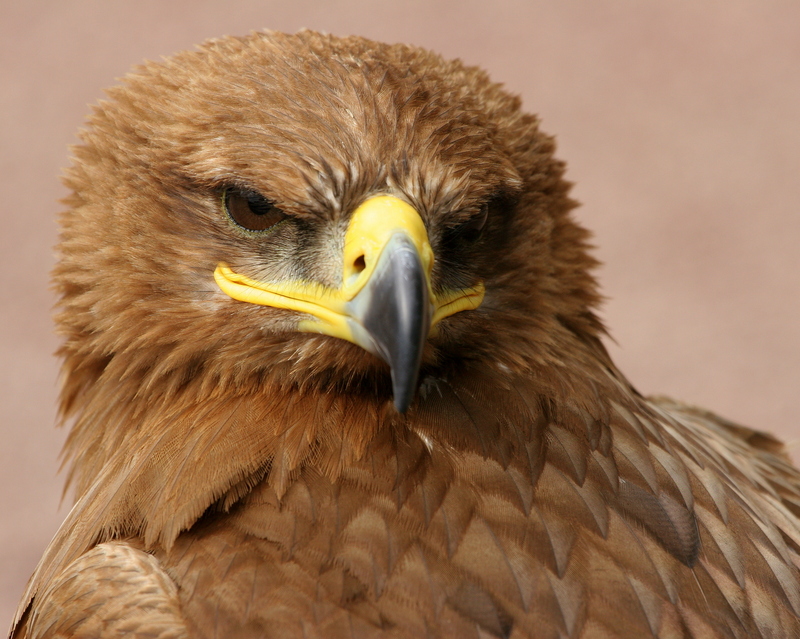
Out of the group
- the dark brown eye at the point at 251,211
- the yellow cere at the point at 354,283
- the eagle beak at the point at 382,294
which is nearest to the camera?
the eagle beak at the point at 382,294

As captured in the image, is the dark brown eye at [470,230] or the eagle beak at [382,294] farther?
the dark brown eye at [470,230]

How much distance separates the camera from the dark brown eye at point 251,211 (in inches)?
79.2

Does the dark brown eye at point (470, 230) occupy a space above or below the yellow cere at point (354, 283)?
above

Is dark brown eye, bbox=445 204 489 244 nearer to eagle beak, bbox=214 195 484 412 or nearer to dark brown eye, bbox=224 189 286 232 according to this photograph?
eagle beak, bbox=214 195 484 412

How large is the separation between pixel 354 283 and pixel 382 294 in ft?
0.34

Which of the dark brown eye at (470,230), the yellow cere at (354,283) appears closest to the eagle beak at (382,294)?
the yellow cere at (354,283)

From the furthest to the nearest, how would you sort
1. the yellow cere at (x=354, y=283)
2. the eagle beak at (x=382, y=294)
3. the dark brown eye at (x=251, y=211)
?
the dark brown eye at (x=251, y=211) < the yellow cere at (x=354, y=283) < the eagle beak at (x=382, y=294)

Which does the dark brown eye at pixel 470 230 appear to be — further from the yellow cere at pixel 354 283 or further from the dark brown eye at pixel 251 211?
the dark brown eye at pixel 251 211

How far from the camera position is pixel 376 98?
203 centimetres

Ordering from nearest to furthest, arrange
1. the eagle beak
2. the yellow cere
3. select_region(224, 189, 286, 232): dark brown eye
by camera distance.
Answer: the eagle beak
the yellow cere
select_region(224, 189, 286, 232): dark brown eye

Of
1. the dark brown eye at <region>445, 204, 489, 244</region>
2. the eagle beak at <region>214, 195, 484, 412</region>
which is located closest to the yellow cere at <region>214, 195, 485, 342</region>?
the eagle beak at <region>214, 195, 484, 412</region>

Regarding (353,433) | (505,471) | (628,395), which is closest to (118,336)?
(353,433)

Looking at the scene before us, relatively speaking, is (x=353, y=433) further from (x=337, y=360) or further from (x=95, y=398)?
(x=95, y=398)

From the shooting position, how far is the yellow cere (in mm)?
1880
